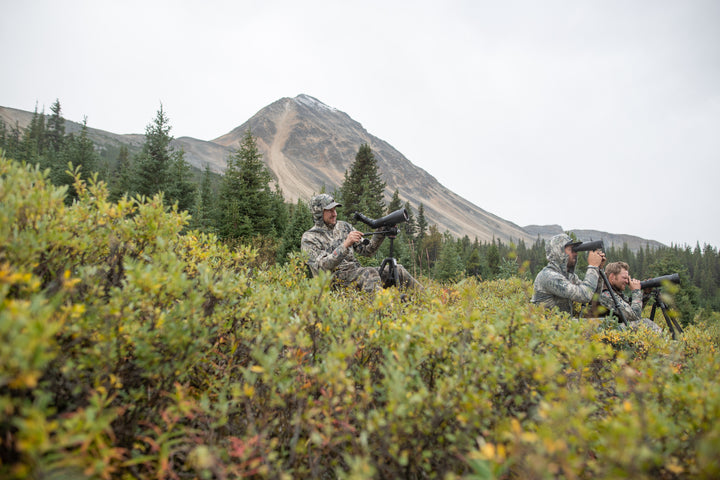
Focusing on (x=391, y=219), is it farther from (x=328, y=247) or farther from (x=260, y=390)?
(x=260, y=390)

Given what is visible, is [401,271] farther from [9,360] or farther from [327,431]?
[9,360]

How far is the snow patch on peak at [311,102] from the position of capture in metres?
182

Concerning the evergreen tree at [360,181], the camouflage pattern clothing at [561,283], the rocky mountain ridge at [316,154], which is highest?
the rocky mountain ridge at [316,154]

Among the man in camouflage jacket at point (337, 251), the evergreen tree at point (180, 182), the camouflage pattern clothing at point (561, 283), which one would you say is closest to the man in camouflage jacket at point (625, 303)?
the camouflage pattern clothing at point (561, 283)

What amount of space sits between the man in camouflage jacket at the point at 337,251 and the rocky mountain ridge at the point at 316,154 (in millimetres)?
87955

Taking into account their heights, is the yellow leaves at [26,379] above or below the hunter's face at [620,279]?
below

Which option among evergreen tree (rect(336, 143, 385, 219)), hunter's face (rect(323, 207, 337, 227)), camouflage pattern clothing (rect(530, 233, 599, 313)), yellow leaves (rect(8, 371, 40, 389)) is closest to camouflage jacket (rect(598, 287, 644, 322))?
camouflage pattern clothing (rect(530, 233, 599, 313))

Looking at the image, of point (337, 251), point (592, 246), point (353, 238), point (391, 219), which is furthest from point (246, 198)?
point (592, 246)

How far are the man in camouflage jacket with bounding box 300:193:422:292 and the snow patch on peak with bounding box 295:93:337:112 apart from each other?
191 metres

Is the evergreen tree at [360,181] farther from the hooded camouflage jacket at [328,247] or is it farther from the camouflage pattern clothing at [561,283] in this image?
the camouflage pattern clothing at [561,283]

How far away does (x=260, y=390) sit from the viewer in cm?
172

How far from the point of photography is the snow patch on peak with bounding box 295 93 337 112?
182250 millimetres

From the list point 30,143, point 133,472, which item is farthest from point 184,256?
point 30,143

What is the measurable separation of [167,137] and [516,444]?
1028 inches
